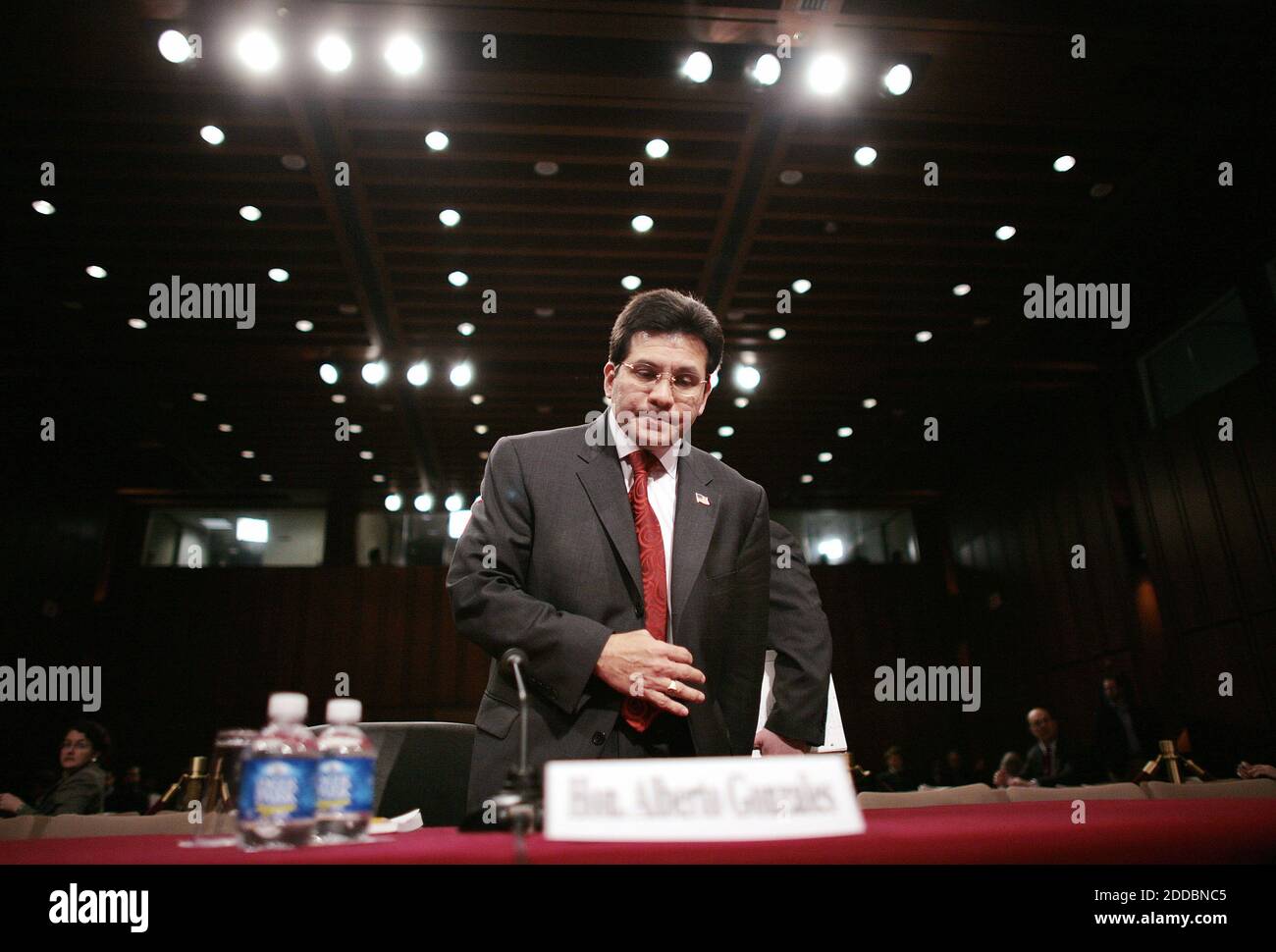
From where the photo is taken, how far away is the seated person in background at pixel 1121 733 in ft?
22.6

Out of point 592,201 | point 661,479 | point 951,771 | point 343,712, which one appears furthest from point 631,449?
point 951,771

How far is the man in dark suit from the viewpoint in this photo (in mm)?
1275

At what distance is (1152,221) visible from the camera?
21.3 feet

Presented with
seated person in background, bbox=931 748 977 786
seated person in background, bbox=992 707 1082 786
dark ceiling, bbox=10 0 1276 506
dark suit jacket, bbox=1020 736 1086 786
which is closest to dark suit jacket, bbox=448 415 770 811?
dark ceiling, bbox=10 0 1276 506

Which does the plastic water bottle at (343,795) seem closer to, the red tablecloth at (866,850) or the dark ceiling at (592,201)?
the red tablecloth at (866,850)

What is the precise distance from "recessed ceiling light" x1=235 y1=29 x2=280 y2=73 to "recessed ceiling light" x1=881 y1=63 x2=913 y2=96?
138 inches

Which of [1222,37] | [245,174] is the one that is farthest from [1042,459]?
[245,174]

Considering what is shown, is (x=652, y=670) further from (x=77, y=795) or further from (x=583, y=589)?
(x=77, y=795)

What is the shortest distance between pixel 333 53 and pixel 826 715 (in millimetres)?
4775

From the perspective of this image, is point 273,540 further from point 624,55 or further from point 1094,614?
point 1094,614

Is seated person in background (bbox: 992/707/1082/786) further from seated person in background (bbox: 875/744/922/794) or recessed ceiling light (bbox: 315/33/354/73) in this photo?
recessed ceiling light (bbox: 315/33/354/73)

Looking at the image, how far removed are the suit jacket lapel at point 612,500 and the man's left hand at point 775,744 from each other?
12.7 inches

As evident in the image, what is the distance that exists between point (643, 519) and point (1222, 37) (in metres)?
5.29

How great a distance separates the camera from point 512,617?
4.23ft
